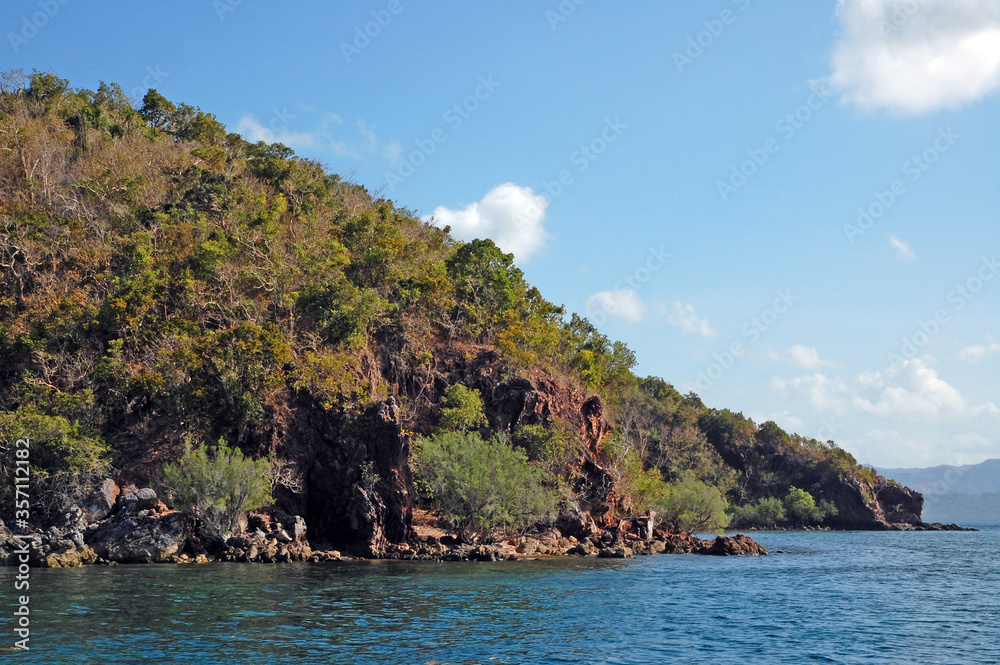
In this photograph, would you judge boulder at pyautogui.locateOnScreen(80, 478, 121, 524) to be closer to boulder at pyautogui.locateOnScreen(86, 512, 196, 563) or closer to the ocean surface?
boulder at pyautogui.locateOnScreen(86, 512, 196, 563)

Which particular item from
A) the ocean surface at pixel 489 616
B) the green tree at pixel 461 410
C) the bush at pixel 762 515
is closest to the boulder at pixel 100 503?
the ocean surface at pixel 489 616

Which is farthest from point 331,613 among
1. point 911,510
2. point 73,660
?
point 911,510

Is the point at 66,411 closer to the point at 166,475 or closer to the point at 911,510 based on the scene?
the point at 166,475

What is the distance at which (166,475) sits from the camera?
46.9 metres

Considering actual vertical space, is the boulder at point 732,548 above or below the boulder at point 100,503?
below

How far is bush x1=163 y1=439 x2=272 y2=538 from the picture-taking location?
45.9 metres

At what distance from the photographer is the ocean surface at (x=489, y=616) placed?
22641 mm

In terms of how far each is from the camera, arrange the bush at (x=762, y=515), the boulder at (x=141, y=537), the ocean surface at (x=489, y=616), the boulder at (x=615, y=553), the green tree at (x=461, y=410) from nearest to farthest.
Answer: the ocean surface at (x=489, y=616), the boulder at (x=141, y=537), the boulder at (x=615, y=553), the green tree at (x=461, y=410), the bush at (x=762, y=515)

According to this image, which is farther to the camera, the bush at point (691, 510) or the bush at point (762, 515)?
the bush at point (762, 515)

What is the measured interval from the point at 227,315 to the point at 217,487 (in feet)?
59.9

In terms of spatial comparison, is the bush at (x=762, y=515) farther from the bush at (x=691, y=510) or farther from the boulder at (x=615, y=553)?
the boulder at (x=615, y=553)

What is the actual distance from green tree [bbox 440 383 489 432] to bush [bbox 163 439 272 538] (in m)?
16.8

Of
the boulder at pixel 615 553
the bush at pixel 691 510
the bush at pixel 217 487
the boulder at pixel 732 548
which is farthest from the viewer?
the bush at pixel 691 510

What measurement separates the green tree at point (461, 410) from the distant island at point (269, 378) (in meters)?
0.24
